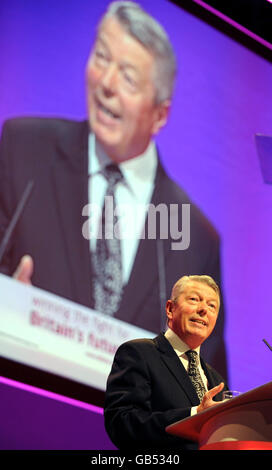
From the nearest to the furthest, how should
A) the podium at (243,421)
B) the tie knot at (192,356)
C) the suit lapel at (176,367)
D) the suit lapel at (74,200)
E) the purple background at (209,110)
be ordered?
the podium at (243,421), the suit lapel at (176,367), the tie knot at (192,356), the suit lapel at (74,200), the purple background at (209,110)

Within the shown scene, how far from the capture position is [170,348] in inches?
87.6

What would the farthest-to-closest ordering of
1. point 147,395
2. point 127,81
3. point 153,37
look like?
point 153,37 < point 127,81 < point 147,395

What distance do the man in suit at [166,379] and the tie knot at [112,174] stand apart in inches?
55.3

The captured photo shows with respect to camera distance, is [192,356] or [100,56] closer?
[192,356]

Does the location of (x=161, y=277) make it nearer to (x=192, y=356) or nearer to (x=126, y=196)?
(x=126, y=196)

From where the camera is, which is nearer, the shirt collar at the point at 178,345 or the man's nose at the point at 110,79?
the shirt collar at the point at 178,345

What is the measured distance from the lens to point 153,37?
3.92 metres

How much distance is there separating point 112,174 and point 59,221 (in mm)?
386

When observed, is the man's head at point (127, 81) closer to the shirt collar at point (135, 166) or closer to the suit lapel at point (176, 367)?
the shirt collar at point (135, 166)

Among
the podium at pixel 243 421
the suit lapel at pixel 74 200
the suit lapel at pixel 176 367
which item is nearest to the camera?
the podium at pixel 243 421

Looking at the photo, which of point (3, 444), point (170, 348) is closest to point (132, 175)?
point (3, 444)

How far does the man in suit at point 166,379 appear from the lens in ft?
6.39
